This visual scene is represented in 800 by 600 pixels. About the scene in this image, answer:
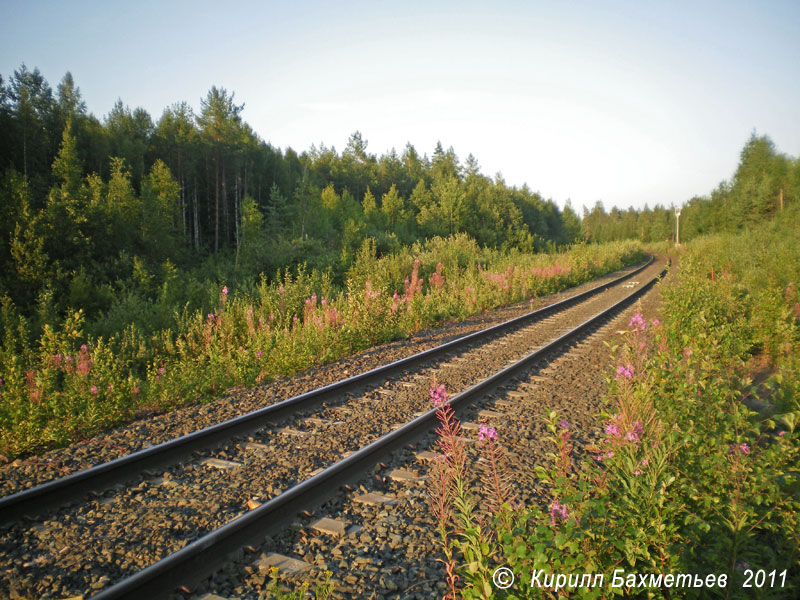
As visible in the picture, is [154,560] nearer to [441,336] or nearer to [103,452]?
[103,452]

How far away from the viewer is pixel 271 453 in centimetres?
415

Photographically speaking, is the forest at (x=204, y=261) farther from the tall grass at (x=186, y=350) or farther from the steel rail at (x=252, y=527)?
the steel rail at (x=252, y=527)

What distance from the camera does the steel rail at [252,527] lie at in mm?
2342

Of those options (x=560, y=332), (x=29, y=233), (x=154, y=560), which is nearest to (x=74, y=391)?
(x=154, y=560)

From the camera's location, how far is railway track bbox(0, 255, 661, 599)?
2643 mm

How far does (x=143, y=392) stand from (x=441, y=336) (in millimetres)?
5683

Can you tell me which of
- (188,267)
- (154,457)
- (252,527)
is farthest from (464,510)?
(188,267)

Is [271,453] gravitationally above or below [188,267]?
below

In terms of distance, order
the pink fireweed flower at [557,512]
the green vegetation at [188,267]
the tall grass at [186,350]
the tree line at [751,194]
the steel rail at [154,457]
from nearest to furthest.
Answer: the pink fireweed flower at [557,512]
the steel rail at [154,457]
the tall grass at [186,350]
the green vegetation at [188,267]
the tree line at [751,194]

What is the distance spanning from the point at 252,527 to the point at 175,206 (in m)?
38.6

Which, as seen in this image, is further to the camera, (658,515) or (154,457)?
(154,457)

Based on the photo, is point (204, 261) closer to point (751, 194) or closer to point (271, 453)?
point (271, 453)

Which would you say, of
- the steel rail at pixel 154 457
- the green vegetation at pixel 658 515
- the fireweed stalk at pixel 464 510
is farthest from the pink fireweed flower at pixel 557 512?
the steel rail at pixel 154 457

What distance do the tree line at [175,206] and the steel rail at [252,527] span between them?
1217 centimetres
